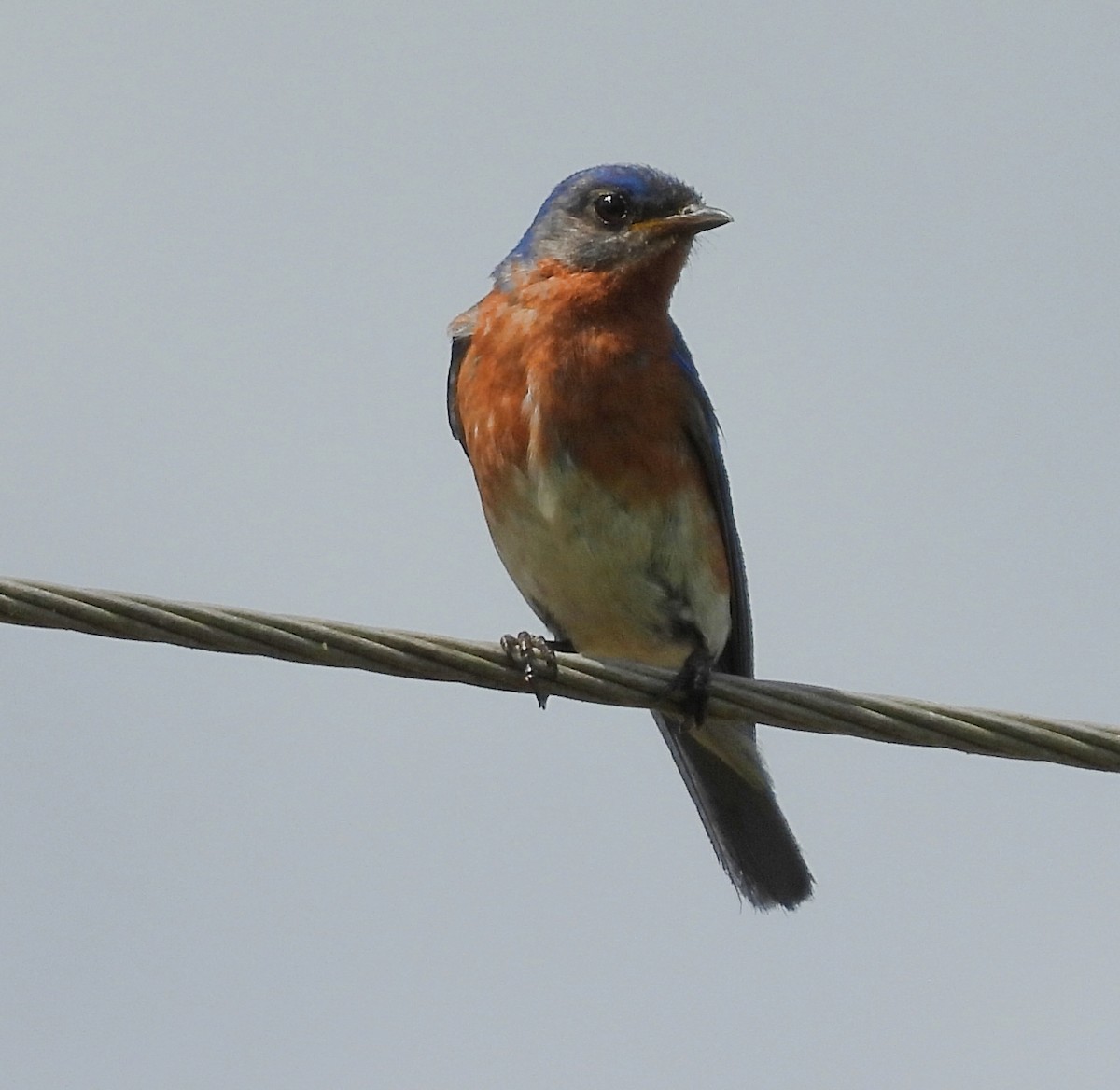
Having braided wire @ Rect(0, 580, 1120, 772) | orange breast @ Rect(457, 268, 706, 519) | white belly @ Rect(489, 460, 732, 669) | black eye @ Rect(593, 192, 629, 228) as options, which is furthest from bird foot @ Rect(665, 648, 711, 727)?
black eye @ Rect(593, 192, 629, 228)

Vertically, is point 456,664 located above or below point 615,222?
below

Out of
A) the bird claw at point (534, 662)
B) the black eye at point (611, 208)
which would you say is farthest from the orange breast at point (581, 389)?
the bird claw at point (534, 662)

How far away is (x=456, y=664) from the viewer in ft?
19.6

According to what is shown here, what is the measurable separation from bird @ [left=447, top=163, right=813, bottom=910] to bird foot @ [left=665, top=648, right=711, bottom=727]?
19cm

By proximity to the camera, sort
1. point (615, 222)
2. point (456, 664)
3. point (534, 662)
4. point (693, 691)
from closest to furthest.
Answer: point (456, 664)
point (534, 662)
point (693, 691)
point (615, 222)

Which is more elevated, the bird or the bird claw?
the bird

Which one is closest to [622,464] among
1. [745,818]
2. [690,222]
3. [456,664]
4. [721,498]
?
[721,498]

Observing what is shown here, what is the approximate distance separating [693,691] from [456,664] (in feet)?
4.48

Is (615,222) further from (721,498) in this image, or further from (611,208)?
(721,498)

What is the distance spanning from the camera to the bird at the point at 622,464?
8.15 metres

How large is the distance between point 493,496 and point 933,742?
2951mm

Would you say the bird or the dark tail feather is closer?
the bird

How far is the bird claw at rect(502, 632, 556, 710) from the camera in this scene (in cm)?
641

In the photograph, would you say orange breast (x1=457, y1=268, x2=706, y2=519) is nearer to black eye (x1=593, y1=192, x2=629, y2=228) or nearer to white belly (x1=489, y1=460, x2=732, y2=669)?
white belly (x1=489, y1=460, x2=732, y2=669)
